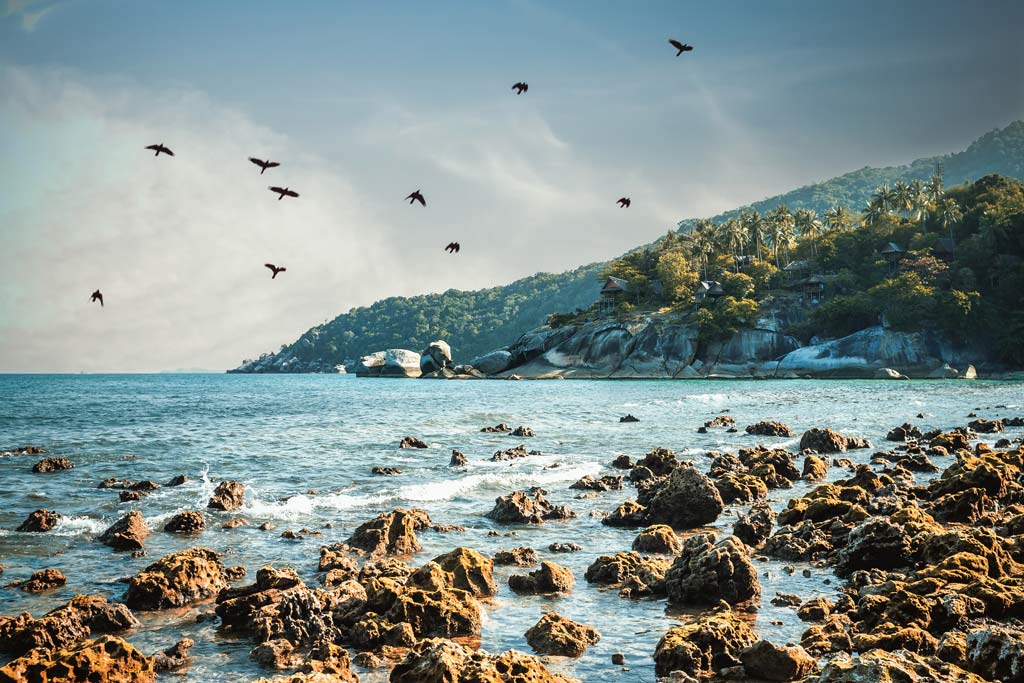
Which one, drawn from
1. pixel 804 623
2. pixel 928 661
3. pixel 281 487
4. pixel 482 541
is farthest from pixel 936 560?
pixel 281 487

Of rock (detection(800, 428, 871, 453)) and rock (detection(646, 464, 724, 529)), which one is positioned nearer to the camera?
rock (detection(646, 464, 724, 529))

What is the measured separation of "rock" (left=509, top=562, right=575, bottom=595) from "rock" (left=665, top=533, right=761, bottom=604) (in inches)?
75.8

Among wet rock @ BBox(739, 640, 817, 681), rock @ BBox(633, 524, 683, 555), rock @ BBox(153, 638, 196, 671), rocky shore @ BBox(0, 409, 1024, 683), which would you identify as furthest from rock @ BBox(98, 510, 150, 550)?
wet rock @ BBox(739, 640, 817, 681)

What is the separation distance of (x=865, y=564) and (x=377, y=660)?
31.8 ft

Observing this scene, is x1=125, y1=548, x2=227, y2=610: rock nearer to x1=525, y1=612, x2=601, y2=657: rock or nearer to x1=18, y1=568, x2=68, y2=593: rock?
x1=18, y1=568, x2=68, y2=593: rock

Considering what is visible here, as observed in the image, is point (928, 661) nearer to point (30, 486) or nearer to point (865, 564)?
point (865, 564)

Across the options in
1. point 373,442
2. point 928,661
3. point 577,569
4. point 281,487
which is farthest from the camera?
point 373,442

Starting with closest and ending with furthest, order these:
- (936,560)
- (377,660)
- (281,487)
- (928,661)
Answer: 1. (928,661)
2. (377,660)
3. (936,560)
4. (281,487)

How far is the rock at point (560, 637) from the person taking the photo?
10.1 m

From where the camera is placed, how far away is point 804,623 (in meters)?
11.1

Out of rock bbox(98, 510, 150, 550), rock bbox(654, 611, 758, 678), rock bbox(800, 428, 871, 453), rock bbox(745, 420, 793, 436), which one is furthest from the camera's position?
rock bbox(745, 420, 793, 436)

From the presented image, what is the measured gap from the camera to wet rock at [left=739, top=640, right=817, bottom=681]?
29.3 ft

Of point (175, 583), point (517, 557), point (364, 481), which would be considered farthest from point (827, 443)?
point (175, 583)

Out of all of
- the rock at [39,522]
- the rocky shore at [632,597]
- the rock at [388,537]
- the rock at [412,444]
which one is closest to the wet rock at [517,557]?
the rocky shore at [632,597]
